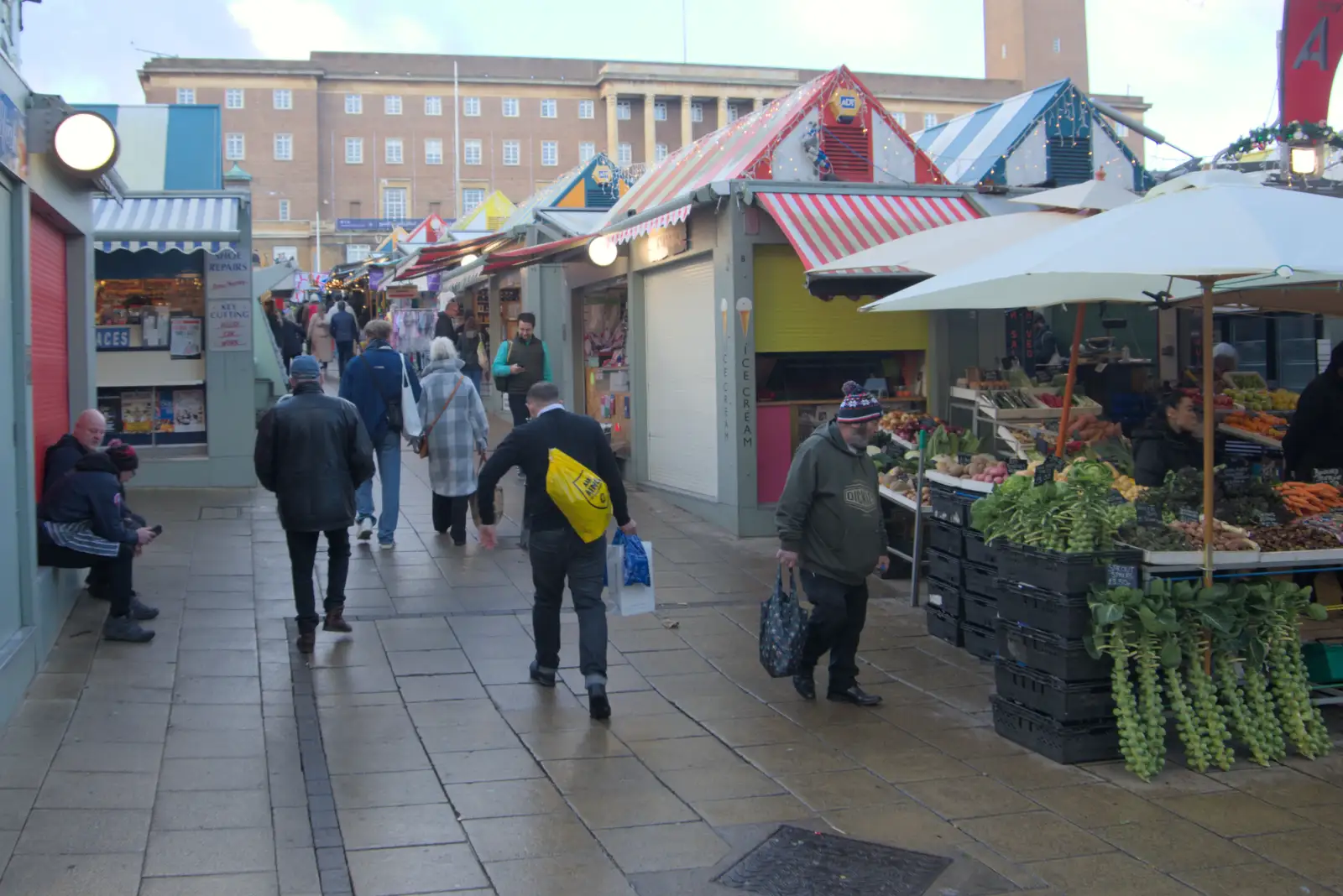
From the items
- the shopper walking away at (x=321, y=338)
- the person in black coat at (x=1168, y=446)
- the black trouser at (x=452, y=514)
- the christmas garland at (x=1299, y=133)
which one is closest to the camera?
the person in black coat at (x=1168, y=446)

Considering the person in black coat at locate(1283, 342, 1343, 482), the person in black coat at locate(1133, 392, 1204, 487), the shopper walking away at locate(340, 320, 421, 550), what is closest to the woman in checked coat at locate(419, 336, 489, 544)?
the shopper walking away at locate(340, 320, 421, 550)

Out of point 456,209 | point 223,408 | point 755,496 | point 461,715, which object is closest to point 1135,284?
point 755,496

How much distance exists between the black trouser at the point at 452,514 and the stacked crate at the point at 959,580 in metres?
4.36

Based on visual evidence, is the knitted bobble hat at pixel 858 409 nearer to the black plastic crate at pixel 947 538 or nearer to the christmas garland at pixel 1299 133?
the black plastic crate at pixel 947 538

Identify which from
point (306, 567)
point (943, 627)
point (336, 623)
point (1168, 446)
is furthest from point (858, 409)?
point (336, 623)

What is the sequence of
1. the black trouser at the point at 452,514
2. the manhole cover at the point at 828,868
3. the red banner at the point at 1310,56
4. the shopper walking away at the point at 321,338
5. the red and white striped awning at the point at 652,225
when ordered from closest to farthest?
the manhole cover at the point at 828,868
the black trouser at the point at 452,514
the red and white striped awning at the point at 652,225
the red banner at the point at 1310,56
the shopper walking away at the point at 321,338

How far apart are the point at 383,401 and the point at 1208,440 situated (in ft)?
22.2

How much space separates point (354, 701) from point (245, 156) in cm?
7464

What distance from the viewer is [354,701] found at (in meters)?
6.74

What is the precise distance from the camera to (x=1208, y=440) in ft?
20.3

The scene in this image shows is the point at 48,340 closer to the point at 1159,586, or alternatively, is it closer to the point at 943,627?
the point at 943,627

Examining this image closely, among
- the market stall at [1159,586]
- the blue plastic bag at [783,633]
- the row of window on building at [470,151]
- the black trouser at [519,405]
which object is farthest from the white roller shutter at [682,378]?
the row of window on building at [470,151]

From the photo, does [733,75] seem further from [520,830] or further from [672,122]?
[520,830]

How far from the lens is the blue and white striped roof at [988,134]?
1362 cm
